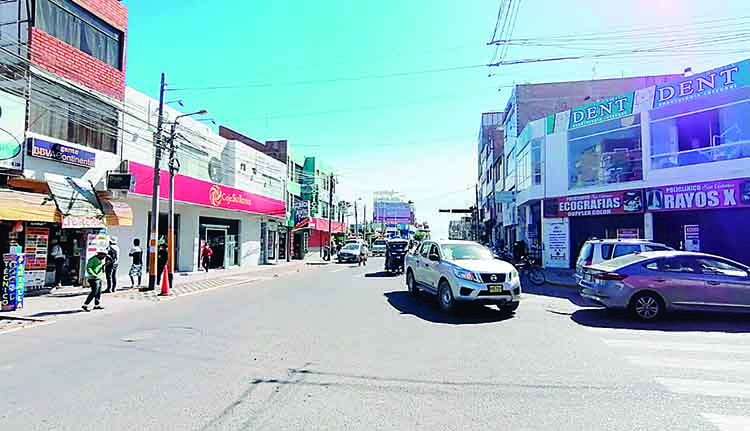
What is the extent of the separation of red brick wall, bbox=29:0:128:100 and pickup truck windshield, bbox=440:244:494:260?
1392cm

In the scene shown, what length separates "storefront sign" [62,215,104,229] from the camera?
1462cm

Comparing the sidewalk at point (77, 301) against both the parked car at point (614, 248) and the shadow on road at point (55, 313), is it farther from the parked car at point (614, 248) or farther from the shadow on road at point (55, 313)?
the parked car at point (614, 248)

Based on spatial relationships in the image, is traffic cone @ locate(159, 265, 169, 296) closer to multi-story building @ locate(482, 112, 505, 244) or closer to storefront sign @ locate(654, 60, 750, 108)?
storefront sign @ locate(654, 60, 750, 108)

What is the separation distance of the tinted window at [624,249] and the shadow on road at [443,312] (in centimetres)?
478

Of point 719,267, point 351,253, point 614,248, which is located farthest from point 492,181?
point 719,267

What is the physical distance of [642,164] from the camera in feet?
72.7

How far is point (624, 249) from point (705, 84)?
35.2 feet

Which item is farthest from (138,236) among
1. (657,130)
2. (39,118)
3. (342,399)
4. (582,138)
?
(657,130)

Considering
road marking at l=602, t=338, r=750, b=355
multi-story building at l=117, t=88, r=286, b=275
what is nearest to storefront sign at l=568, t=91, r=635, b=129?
road marking at l=602, t=338, r=750, b=355

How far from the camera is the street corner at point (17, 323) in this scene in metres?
9.76

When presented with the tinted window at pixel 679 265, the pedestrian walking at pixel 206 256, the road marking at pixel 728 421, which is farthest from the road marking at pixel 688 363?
the pedestrian walking at pixel 206 256

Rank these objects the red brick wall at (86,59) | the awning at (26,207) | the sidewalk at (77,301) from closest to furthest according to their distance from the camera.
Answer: the sidewalk at (77,301), the awning at (26,207), the red brick wall at (86,59)

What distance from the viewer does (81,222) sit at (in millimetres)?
15227

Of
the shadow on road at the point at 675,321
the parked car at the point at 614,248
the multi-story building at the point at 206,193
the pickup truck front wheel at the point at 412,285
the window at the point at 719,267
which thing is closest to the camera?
the shadow on road at the point at 675,321
